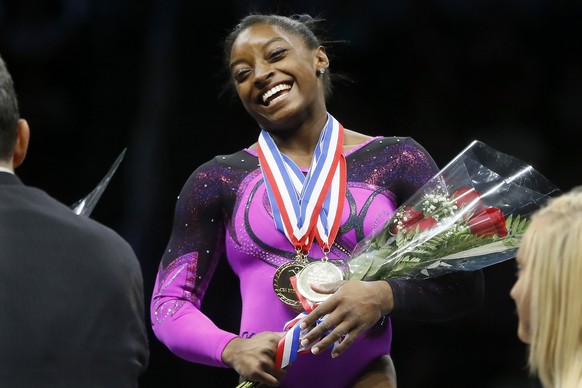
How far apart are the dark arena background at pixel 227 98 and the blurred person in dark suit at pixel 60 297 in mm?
2510

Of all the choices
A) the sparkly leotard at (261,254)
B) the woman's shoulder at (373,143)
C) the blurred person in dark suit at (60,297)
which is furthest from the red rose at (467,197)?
the blurred person in dark suit at (60,297)

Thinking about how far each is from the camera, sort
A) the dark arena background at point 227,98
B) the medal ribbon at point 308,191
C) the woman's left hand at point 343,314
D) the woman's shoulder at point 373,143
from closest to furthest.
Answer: the woman's left hand at point 343,314
the medal ribbon at point 308,191
the woman's shoulder at point 373,143
the dark arena background at point 227,98

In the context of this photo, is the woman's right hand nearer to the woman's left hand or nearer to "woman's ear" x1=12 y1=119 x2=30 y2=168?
the woman's left hand

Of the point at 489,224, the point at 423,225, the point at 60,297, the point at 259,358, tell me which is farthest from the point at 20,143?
the point at 489,224

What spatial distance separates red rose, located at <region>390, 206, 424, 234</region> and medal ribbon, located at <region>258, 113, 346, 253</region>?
0.15 m

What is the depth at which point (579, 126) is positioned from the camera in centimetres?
461

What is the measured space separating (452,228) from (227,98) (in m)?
2.36

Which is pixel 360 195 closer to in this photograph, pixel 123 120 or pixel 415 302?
pixel 415 302

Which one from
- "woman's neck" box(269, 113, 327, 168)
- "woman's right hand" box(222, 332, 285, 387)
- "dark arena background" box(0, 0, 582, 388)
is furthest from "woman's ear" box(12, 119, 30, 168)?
"dark arena background" box(0, 0, 582, 388)

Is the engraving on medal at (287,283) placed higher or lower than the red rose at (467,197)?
lower

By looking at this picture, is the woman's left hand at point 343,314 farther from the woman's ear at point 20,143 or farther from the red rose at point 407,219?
the woman's ear at point 20,143

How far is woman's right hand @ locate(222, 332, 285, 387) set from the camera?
242 cm

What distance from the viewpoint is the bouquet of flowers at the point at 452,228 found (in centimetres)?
253

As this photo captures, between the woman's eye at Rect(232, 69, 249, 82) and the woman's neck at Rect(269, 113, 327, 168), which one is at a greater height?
the woman's eye at Rect(232, 69, 249, 82)
